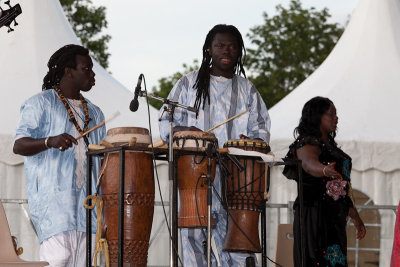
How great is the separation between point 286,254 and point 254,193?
1.96 metres

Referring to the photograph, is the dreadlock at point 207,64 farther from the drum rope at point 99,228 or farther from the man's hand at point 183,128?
the drum rope at point 99,228

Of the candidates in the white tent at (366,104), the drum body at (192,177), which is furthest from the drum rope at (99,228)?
the white tent at (366,104)

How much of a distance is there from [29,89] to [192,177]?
567 centimetres

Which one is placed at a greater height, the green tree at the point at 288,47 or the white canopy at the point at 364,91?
the green tree at the point at 288,47

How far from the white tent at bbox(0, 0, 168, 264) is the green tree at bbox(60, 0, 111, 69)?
1848 cm

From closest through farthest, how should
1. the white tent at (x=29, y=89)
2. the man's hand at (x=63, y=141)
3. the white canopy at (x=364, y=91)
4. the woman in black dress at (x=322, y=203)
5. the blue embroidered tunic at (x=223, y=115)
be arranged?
1. the man's hand at (x=63, y=141)
2. the blue embroidered tunic at (x=223, y=115)
3. the woman in black dress at (x=322, y=203)
4. the white tent at (x=29, y=89)
5. the white canopy at (x=364, y=91)

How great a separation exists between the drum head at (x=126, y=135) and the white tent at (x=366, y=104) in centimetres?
502

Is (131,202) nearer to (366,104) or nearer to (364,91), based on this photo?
(366,104)

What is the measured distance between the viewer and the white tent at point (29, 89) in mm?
9867

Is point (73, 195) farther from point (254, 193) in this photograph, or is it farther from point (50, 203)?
point (254, 193)

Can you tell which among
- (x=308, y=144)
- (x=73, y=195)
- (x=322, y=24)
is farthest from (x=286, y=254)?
(x=322, y=24)

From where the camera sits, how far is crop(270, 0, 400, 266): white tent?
10.0 meters

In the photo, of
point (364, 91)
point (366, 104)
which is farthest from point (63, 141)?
point (364, 91)

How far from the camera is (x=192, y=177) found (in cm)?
511
